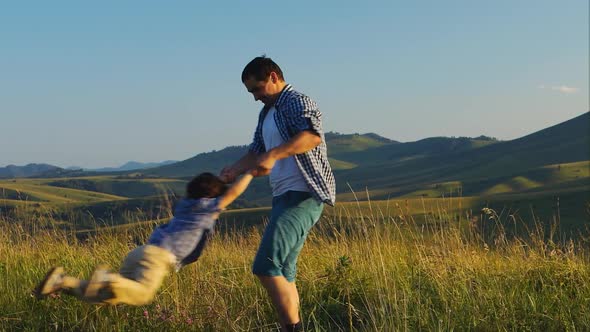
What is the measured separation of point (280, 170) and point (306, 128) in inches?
14.9

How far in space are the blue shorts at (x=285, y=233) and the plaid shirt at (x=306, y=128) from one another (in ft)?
0.36

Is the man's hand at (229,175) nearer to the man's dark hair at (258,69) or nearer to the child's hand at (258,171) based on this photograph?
the child's hand at (258,171)

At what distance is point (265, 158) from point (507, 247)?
3.61m

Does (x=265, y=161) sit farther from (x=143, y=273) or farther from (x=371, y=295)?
(x=371, y=295)

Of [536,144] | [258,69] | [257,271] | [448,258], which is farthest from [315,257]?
[536,144]

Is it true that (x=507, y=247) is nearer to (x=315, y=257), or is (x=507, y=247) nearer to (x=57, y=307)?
(x=315, y=257)

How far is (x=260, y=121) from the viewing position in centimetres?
427

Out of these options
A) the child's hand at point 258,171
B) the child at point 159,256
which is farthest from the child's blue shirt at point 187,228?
the child's hand at point 258,171

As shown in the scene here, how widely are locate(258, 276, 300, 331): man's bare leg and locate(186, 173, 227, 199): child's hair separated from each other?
0.65 metres

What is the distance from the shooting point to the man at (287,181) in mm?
3746

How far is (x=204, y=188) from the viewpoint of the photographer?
358 centimetres

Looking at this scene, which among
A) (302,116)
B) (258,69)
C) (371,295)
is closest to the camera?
(302,116)

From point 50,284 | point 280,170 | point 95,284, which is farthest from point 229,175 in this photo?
point 50,284

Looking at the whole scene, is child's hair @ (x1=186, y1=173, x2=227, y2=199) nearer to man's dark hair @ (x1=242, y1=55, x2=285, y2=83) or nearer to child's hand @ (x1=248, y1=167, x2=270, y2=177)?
child's hand @ (x1=248, y1=167, x2=270, y2=177)
